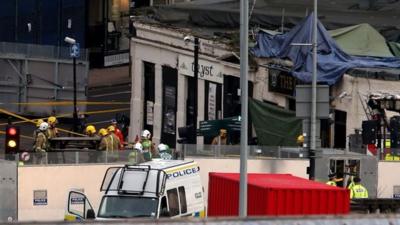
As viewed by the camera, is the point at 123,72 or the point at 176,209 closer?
the point at 176,209

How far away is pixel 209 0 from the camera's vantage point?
48.7 meters

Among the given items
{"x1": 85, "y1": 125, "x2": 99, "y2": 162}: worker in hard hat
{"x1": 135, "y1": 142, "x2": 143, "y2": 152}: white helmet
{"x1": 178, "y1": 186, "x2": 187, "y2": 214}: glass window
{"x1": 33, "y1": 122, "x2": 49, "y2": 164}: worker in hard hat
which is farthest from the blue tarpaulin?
{"x1": 178, "y1": 186, "x2": 187, "y2": 214}: glass window

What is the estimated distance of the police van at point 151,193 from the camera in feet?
61.1

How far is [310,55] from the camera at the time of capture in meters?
33.7

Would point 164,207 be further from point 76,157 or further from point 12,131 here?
point 76,157

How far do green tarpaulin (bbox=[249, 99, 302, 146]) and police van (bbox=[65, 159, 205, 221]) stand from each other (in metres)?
12.6

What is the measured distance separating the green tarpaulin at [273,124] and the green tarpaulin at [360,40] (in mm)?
4749

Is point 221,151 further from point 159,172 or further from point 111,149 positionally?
point 159,172

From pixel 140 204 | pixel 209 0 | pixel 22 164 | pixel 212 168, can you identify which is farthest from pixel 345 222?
pixel 209 0

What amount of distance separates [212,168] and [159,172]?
6.45m

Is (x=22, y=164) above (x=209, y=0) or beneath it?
beneath

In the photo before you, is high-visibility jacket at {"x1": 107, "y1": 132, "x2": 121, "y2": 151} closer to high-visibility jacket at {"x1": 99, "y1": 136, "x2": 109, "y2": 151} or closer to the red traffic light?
high-visibility jacket at {"x1": 99, "y1": 136, "x2": 109, "y2": 151}

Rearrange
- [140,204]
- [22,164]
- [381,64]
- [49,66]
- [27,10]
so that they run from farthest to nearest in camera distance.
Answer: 1. [27,10]
2. [49,66]
3. [381,64]
4. [22,164]
5. [140,204]

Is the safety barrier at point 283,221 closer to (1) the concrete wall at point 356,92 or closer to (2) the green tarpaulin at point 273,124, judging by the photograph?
(2) the green tarpaulin at point 273,124
